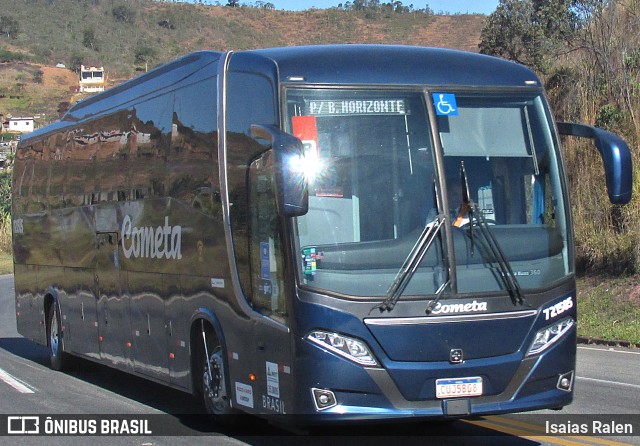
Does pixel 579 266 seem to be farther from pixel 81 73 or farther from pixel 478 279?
pixel 81 73

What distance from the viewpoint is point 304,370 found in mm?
7797

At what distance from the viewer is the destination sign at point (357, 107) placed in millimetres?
8180

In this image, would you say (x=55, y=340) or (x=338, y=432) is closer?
(x=338, y=432)

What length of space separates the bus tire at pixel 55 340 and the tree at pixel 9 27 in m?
112

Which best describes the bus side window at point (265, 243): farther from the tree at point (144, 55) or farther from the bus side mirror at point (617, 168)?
the tree at point (144, 55)

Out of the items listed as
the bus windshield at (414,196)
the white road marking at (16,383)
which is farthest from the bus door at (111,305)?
the bus windshield at (414,196)

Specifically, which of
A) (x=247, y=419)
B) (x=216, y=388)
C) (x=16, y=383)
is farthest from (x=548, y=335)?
(x=16, y=383)

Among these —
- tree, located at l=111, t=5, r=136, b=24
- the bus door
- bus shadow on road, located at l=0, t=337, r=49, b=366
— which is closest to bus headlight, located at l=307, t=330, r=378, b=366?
the bus door

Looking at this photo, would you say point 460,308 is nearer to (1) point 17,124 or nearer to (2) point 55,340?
(2) point 55,340

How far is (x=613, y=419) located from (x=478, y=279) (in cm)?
301

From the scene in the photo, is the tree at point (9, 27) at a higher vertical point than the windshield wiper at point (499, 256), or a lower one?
higher

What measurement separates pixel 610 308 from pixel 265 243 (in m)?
14.0

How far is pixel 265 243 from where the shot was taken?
8.42 metres

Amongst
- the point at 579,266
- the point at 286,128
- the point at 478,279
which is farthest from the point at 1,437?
the point at 579,266
